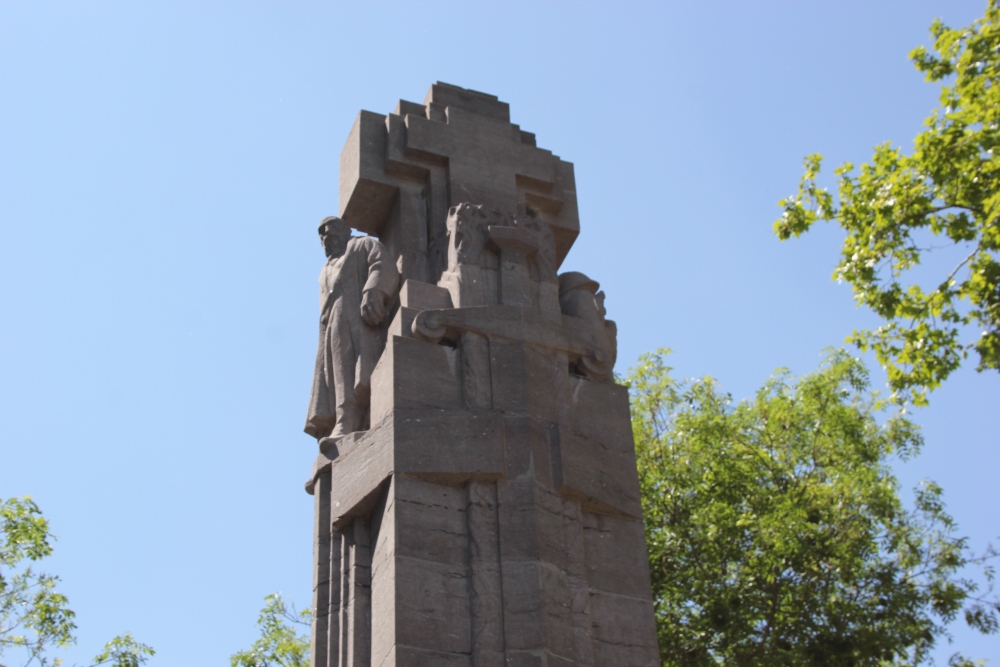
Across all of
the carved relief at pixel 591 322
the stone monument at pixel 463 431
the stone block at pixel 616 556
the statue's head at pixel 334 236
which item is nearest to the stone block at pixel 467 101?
the stone monument at pixel 463 431

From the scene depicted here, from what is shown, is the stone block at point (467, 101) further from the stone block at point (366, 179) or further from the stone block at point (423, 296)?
the stone block at point (423, 296)

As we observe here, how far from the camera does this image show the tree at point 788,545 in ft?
59.2

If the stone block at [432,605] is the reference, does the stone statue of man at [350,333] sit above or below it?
above

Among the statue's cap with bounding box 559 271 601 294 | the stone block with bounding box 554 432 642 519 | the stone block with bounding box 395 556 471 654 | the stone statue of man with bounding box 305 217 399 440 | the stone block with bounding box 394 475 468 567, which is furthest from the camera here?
the statue's cap with bounding box 559 271 601 294

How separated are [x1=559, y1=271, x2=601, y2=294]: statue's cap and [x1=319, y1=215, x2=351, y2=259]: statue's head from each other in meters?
1.66

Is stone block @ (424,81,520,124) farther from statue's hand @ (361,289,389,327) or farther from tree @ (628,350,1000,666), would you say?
tree @ (628,350,1000,666)

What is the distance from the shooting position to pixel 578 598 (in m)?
8.14

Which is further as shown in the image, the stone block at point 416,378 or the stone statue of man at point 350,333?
the stone statue of man at point 350,333

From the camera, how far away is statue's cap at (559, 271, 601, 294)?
33.3 feet

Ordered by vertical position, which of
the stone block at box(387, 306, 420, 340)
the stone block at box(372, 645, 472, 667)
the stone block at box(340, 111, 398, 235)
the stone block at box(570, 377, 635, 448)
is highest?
the stone block at box(340, 111, 398, 235)

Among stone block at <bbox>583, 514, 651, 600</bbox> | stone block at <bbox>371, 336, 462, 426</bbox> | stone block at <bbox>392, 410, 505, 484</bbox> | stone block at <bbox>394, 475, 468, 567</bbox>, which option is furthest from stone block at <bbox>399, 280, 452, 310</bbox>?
stone block at <bbox>583, 514, 651, 600</bbox>

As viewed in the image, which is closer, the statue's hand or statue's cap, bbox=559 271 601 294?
the statue's hand

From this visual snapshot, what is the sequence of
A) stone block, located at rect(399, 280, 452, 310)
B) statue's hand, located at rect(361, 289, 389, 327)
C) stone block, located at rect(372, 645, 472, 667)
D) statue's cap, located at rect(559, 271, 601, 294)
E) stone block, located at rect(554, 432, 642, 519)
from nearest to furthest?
stone block, located at rect(372, 645, 472, 667), stone block, located at rect(554, 432, 642, 519), stone block, located at rect(399, 280, 452, 310), statue's hand, located at rect(361, 289, 389, 327), statue's cap, located at rect(559, 271, 601, 294)

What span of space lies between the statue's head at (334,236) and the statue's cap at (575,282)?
1656mm
